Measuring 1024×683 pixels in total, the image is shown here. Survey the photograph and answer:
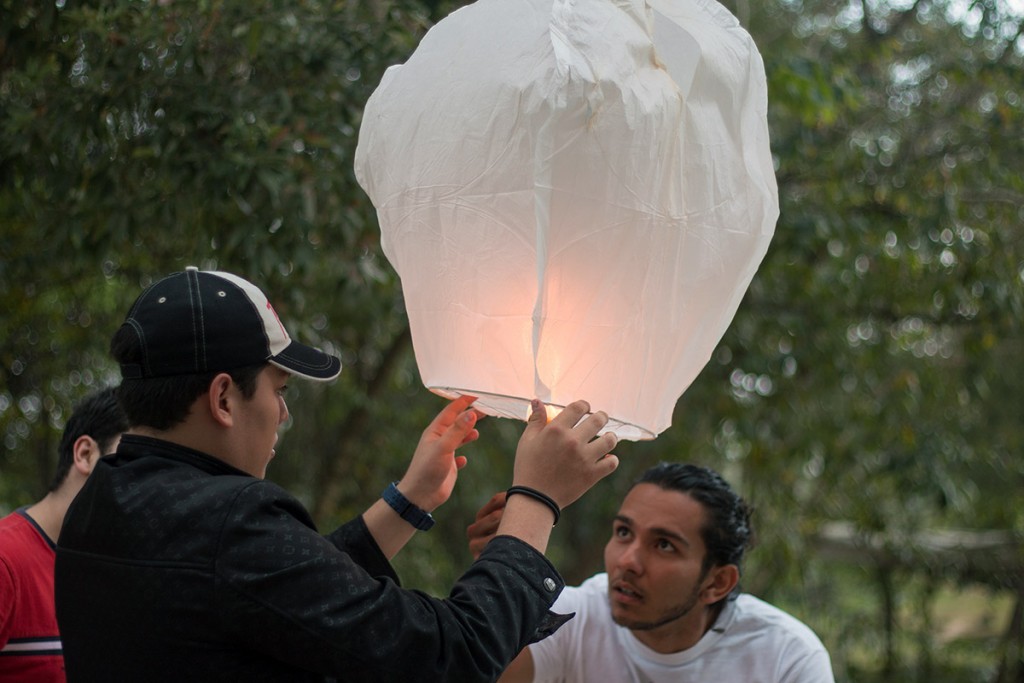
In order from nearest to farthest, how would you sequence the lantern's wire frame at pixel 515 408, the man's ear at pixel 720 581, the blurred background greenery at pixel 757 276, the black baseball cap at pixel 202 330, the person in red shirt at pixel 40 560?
the black baseball cap at pixel 202 330
the lantern's wire frame at pixel 515 408
the person in red shirt at pixel 40 560
the man's ear at pixel 720 581
the blurred background greenery at pixel 757 276

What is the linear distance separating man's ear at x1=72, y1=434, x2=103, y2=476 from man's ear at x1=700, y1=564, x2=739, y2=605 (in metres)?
1.23

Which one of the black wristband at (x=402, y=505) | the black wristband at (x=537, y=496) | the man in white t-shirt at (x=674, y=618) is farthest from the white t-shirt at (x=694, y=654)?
the black wristband at (x=537, y=496)

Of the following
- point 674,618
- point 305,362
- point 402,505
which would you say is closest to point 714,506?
point 674,618

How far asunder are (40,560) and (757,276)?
2.94 meters

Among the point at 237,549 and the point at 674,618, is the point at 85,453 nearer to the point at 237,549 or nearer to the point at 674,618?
the point at 237,549

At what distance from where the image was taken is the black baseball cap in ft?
4.05

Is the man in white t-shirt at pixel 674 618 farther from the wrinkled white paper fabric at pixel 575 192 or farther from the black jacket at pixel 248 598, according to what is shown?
the black jacket at pixel 248 598

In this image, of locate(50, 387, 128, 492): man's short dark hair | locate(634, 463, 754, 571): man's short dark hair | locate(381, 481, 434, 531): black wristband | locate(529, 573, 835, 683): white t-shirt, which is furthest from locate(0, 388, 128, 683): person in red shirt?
locate(634, 463, 754, 571): man's short dark hair

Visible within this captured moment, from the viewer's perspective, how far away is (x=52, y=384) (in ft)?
14.0

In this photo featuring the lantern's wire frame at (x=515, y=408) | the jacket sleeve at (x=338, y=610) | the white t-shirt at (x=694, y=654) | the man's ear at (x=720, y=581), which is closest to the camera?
the jacket sleeve at (x=338, y=610)

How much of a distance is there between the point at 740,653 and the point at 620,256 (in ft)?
3.81

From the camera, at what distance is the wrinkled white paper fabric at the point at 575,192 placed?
4.09 ft

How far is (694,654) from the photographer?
6.97ft

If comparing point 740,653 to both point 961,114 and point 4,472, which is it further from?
point 4,472
